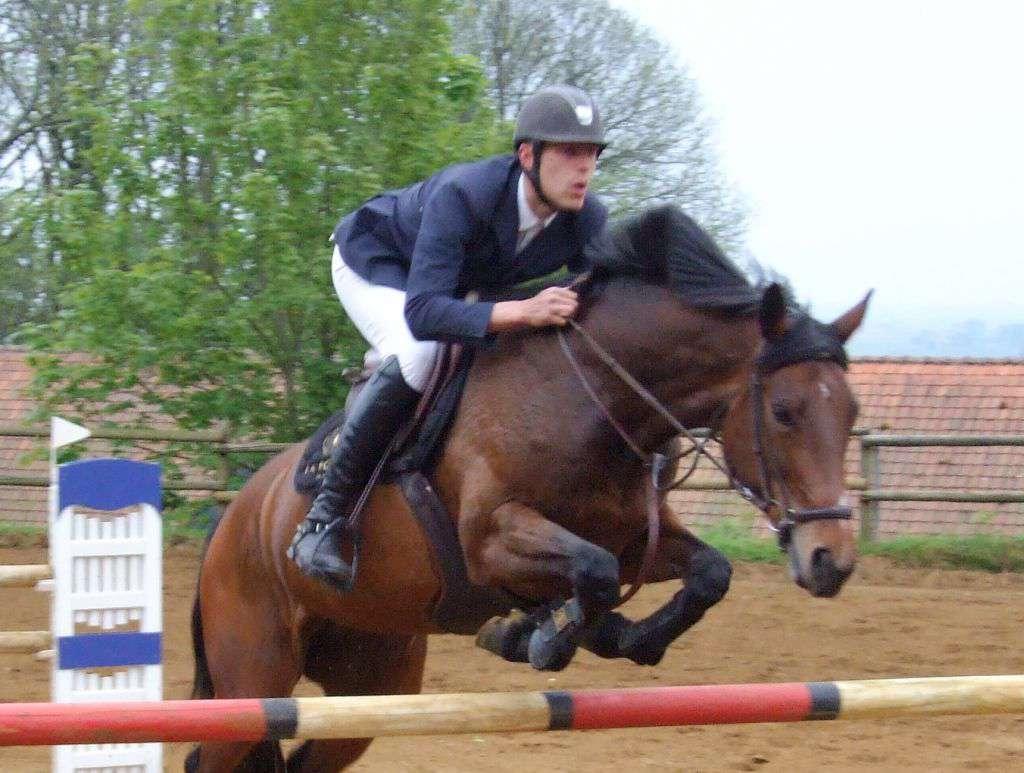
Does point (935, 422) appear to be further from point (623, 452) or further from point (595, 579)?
point (595, 579)

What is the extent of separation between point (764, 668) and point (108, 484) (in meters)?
3.60

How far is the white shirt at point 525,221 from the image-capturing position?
11.6ft

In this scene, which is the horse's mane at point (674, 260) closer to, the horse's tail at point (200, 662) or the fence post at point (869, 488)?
the horse's tail at point (200, 662)

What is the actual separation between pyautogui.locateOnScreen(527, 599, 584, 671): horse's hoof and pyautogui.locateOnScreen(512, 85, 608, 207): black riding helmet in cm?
106

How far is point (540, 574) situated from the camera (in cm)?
327

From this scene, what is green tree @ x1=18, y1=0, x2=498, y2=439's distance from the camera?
8.59m

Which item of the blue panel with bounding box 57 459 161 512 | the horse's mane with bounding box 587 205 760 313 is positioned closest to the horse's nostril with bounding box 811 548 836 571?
the horse's mane with bounding box 587 205 760 313

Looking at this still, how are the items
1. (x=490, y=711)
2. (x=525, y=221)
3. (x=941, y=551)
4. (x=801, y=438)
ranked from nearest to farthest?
(x=490, y=711)
(x=801, y=438)
(x=525, y=221)
(x=941, y=551)

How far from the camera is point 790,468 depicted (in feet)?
9.95

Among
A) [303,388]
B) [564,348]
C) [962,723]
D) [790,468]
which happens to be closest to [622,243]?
[564,348]

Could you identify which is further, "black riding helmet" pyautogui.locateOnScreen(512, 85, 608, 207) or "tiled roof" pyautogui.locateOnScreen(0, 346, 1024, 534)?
"tiled roof" pyautogui.locateOnScreen(0, 346, 1024, 534)

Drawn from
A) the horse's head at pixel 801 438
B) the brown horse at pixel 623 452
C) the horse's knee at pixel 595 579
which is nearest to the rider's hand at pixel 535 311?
the brown horse at pixel 623 452

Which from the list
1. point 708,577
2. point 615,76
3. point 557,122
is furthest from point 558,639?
point 615,76

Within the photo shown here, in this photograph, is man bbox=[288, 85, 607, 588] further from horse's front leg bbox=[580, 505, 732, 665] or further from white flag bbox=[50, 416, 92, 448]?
white flag bbox=[50, 416, 92, 448]
